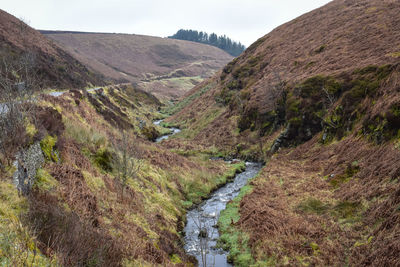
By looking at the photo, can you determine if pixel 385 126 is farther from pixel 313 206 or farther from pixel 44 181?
pixel 44 181

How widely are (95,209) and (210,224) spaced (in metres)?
7.71

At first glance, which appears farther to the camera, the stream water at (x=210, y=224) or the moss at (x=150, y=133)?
the moss at (x=150, y=133)

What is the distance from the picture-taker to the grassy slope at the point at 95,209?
22.1 feet

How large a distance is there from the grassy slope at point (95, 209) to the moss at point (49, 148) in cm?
9

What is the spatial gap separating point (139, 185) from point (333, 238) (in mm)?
10944

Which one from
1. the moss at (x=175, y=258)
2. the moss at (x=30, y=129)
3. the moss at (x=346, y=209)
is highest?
the moss at (x=30, y=129)

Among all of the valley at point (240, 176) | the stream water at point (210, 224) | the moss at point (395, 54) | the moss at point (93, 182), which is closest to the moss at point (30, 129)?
the valley at point (240, 176)

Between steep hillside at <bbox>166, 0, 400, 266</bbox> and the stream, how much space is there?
77 cm

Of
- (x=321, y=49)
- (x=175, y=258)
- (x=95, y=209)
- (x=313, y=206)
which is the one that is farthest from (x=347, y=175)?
(x=321, y=49)

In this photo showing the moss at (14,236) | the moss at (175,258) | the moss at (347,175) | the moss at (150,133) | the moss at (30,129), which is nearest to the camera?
the moss at (14,236)

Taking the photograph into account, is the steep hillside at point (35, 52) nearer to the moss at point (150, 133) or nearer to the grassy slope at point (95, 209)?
the moss at point (150, 133)

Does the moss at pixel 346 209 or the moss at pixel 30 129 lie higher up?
the moss at pixel 30 129

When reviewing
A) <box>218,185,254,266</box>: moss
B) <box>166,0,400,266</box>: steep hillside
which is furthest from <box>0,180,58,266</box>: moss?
<box>166,0,400,266</box>: steep hillside

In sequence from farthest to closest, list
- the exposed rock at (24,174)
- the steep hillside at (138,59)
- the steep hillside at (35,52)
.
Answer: the steep hillside at (138,59)
the steep hillside at (35,52)
the exposed rock at (24,174)
